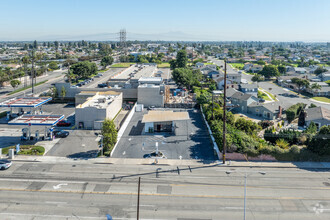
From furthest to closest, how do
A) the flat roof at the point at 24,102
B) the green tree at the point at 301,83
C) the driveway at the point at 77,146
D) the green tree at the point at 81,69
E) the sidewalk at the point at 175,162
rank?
1. the green tree at the point at 81,69
2. the green tree at the point at 301,83
3. the flat roof at the point at 24,102
4. the driveway at the point at 77,146
5. the sidewalk at the point at 175,162

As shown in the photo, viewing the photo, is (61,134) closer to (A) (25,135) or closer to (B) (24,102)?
(A) (25,135)

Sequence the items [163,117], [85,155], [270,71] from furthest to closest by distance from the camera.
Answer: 1. [270,71]
2. [163,117]
3. [85,155]

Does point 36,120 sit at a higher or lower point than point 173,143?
higher

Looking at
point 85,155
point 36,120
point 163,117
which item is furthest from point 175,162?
point 36,120

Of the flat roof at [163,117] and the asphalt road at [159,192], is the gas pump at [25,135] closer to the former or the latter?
the asphalt road at [159,192]

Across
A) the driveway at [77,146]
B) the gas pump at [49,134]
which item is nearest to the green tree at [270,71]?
the driveway at [77,146]

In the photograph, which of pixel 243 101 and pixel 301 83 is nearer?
pixel 243 101

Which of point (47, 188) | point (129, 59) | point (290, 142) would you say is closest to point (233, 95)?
point (290, 142)
